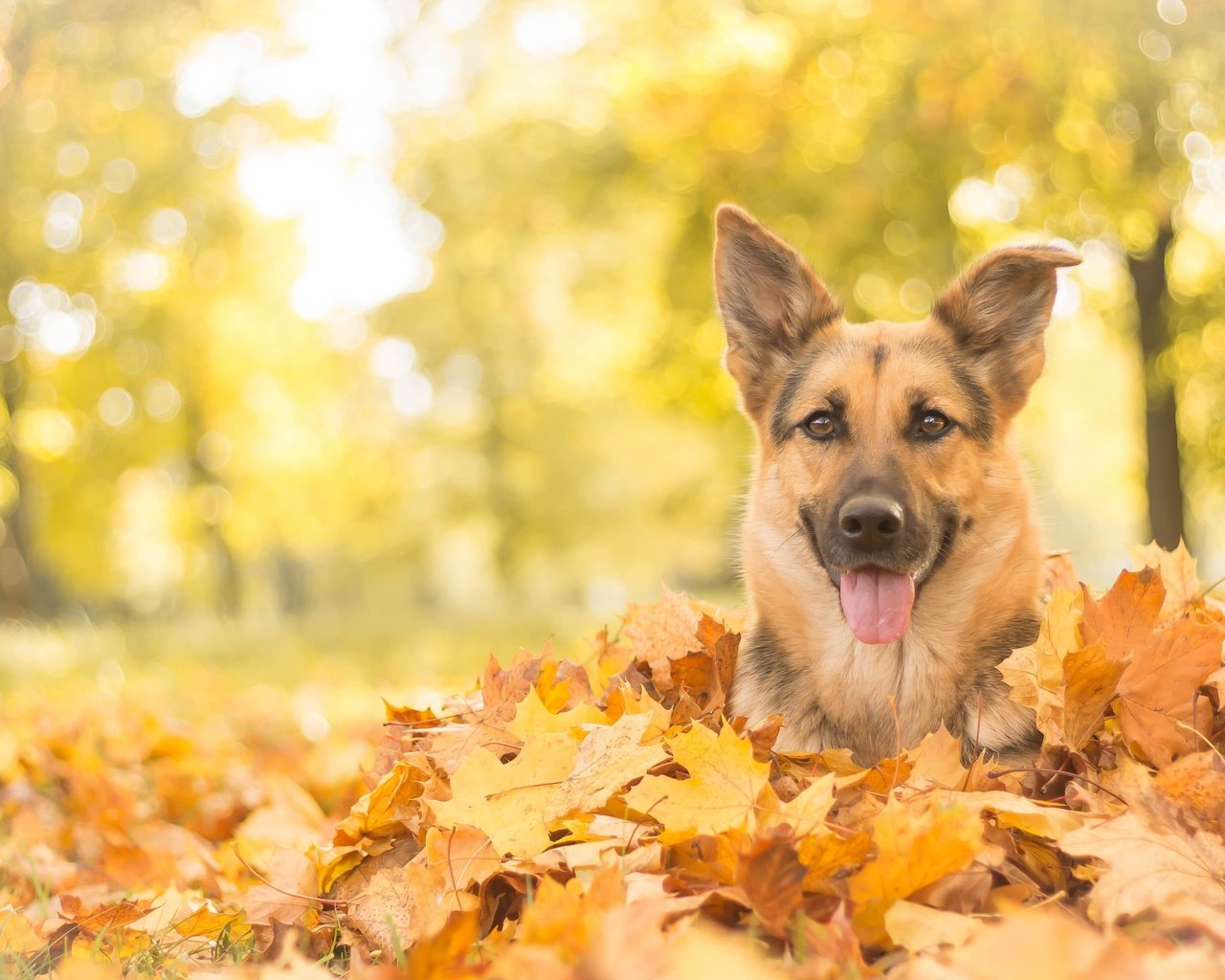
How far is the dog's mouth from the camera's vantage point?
3.20 meters

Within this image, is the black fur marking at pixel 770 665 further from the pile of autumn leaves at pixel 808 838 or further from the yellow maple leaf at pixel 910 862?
the yellow maple leaf at pixel 910 862

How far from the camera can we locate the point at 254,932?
9.23ft

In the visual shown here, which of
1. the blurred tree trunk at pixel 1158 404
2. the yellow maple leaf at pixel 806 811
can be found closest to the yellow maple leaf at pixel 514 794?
the yellow maple leaf at pixel 806 811

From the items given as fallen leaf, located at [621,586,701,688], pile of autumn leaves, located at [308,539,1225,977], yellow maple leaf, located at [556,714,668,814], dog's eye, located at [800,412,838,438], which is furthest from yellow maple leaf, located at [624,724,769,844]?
dog's eye, located at [800,412,838,438]

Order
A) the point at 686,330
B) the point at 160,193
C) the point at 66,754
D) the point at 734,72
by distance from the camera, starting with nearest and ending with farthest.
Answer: the point at 66,754
the point at 734,72
the point at 686,330
the point at 160,193

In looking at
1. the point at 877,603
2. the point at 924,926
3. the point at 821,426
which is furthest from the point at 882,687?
the point at 924,926

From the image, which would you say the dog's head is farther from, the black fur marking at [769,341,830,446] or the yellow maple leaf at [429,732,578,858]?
the yellow maple leaf at [429,732,578,858]

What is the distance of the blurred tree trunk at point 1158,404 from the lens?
12.2 m

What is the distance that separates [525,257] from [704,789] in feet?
75.1

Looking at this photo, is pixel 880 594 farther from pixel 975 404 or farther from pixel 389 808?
pixel 389 808

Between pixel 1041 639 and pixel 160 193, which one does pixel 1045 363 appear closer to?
pixel 1041 639

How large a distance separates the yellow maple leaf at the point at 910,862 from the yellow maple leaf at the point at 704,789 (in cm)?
31

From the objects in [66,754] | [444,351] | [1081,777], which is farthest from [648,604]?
[444,351]

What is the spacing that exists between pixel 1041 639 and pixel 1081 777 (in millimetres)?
344
